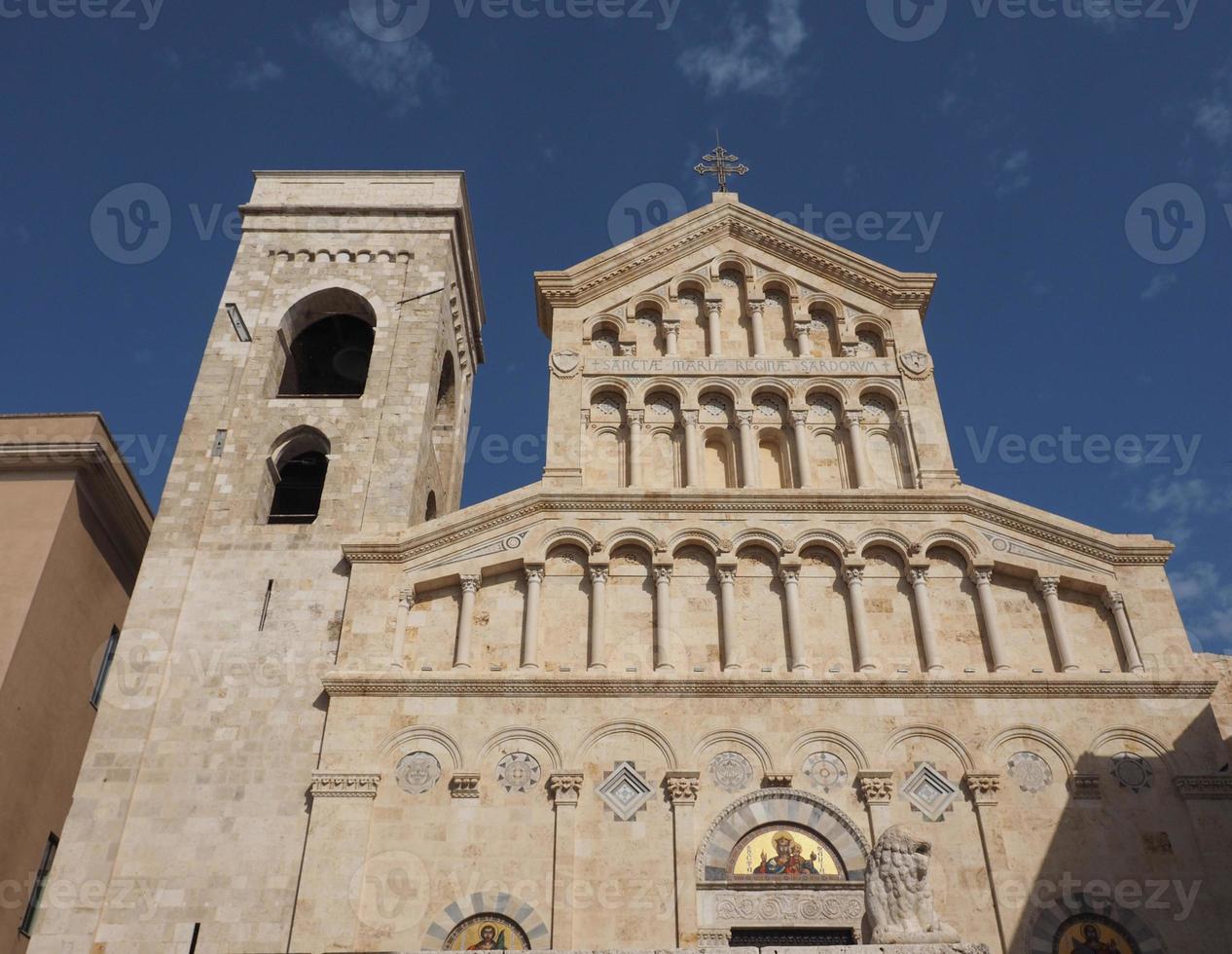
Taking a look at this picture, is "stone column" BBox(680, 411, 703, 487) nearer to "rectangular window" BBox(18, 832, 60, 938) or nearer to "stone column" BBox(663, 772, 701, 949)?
"stone column" BBox(663, 772, 701, 949)

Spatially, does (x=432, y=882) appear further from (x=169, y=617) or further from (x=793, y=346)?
(x=793, y=346)

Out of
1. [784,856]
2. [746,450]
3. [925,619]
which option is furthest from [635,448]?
[784,856]

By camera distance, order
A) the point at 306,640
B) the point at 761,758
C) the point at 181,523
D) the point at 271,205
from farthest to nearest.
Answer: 1. the point at 271,205
2. the point at 181,523
3. the point at 306,640
4. the point at 761,758

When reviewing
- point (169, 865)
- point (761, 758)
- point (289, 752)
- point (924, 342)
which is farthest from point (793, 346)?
point (169, 865)

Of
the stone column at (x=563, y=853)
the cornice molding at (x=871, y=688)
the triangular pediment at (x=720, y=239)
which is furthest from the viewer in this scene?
the triangular pediment at (x=720, y=239)

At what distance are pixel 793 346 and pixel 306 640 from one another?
1170cm

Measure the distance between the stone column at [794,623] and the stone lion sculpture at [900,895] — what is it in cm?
562

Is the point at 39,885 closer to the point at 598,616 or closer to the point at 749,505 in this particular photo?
the point at 598,616

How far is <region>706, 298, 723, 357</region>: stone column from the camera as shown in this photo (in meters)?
24.3

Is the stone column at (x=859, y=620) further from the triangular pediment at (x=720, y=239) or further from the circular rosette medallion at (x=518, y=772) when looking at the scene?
the triangular pediment at (x=720, y=239)

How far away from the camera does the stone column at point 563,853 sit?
1655 centimetres

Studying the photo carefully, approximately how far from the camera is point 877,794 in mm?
17812

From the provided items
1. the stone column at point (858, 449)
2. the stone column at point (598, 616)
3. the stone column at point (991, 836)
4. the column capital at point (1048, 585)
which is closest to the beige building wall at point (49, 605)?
the stone column at point (598, 616)

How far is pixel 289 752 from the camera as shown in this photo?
61.8 ft
